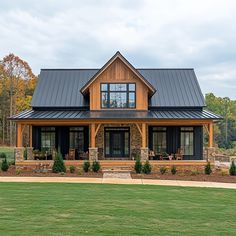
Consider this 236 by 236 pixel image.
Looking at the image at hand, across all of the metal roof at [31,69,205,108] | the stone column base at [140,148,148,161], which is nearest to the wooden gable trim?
the metal roof at [31,69,205,108]

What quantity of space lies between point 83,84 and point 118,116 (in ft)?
18.0

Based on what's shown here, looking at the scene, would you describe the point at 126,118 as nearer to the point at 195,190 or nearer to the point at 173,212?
the point at 195,190

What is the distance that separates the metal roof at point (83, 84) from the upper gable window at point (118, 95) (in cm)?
152

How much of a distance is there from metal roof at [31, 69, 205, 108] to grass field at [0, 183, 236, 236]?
1128 centimetres

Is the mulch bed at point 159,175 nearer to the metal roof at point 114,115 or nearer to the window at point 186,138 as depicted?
the metal roof at point 114,115

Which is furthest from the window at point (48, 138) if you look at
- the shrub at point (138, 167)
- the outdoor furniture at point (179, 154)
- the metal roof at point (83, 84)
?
the outdoor furniture at point (179, 154)

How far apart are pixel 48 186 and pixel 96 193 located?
2.82 meters

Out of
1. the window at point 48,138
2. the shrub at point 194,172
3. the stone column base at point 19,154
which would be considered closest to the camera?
the shrub at point 194,172

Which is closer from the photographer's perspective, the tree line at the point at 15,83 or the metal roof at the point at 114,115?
the metal roof at the point at 114,115

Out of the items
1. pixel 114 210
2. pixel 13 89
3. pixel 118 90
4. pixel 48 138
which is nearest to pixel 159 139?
pixel 118 90

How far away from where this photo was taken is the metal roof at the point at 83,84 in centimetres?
2716

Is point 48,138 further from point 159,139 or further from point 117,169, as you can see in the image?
point 159,139

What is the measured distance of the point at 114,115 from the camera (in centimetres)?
2514

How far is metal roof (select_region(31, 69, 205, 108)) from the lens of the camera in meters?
27.2
